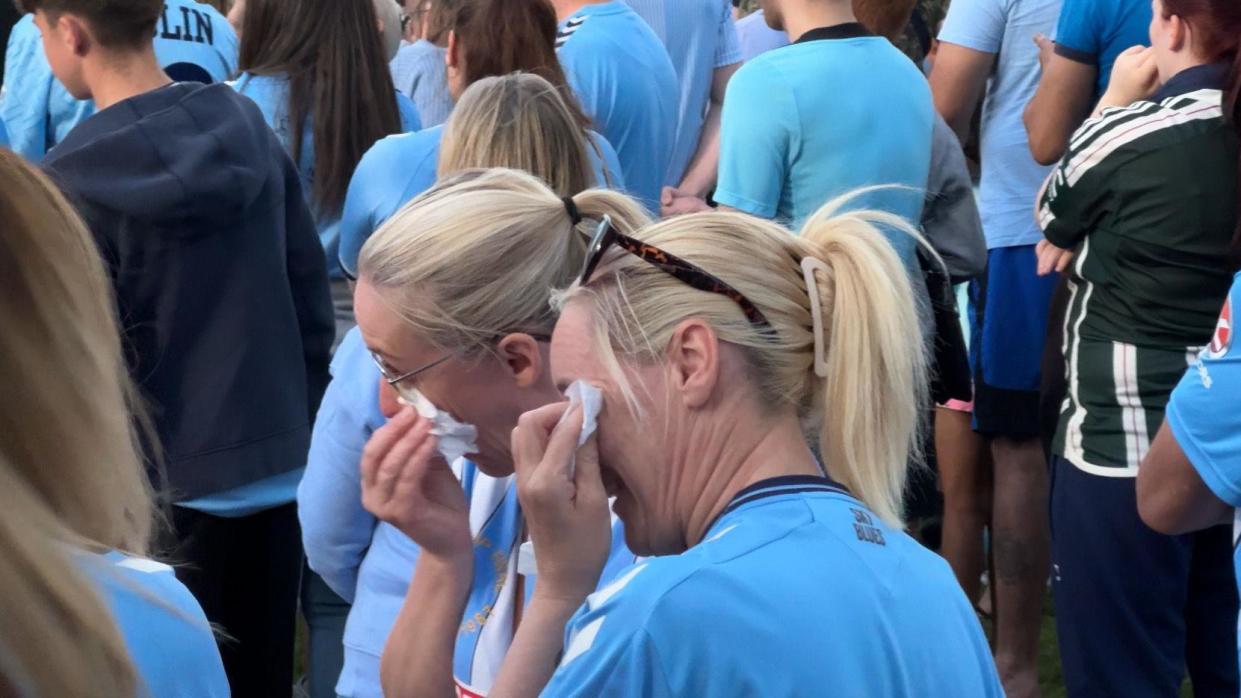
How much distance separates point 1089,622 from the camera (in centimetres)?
323

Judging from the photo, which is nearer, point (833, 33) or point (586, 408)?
point (586, 408)

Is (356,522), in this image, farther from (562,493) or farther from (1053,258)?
(1053,258)

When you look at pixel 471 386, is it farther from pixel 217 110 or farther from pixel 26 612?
pixel 217 110

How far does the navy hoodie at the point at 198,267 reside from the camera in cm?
318

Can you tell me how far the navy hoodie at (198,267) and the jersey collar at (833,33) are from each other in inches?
51.4

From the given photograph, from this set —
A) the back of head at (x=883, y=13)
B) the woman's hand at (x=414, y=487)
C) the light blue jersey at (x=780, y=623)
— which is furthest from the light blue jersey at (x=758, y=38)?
the light blue jersey at (x=780, y=623)

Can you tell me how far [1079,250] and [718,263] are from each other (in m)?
1.84

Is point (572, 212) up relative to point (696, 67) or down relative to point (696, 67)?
up

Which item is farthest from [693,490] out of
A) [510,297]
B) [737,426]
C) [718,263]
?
[510,297]

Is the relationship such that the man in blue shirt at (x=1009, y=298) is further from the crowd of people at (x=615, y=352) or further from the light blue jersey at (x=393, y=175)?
the light blue jersey at (x=393, y=175)

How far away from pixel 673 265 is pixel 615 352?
0.12 metres

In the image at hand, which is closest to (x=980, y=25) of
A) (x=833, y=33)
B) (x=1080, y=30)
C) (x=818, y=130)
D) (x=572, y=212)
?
(x=1080, y=30)

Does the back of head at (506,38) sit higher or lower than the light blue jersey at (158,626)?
lower

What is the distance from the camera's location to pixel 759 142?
3.56 metres
